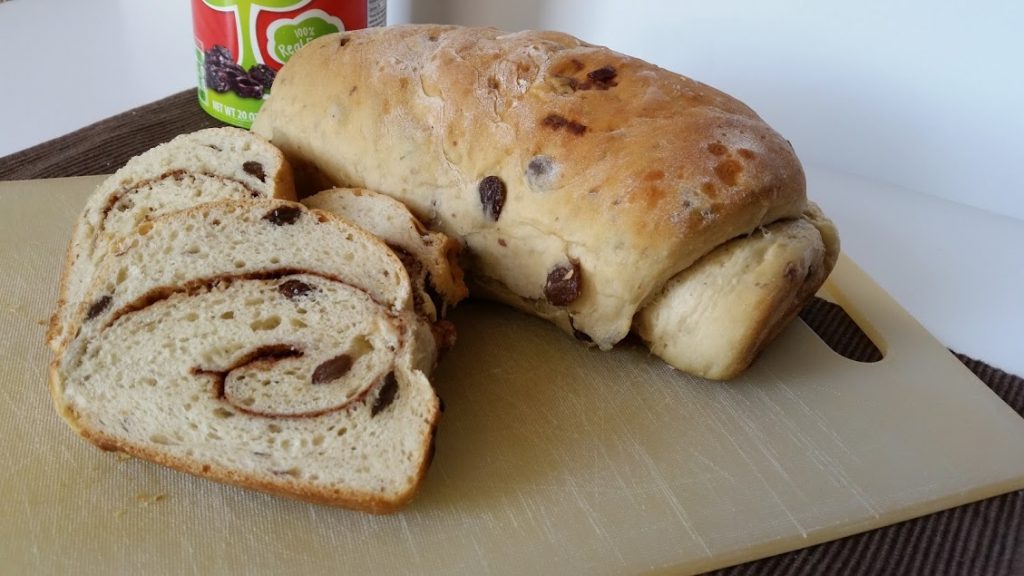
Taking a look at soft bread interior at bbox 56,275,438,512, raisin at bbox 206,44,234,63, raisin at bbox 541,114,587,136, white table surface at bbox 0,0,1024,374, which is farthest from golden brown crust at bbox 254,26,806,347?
white table surface at bbox 0,0,1024,374

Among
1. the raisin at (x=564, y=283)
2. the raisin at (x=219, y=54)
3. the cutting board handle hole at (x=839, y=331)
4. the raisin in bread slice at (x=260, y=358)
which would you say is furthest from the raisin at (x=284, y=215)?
the cutting board handle hole at (x=839, y=331)

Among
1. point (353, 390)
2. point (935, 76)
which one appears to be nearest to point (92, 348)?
point (353, 390)

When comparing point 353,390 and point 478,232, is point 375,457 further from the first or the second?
point 478,232

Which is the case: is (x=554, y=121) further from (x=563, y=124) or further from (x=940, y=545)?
(x=940, y=545)

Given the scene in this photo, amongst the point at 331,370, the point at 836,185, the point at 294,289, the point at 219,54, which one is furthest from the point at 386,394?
the point at 836,185

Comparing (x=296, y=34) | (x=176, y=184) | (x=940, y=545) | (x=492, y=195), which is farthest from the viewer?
(x=296, y=34)

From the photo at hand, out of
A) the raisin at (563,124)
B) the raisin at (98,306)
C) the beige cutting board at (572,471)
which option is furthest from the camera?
the raisin at (563,124)

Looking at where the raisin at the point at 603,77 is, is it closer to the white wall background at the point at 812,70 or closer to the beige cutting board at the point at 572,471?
the beige cutting board at the point at 572,471
